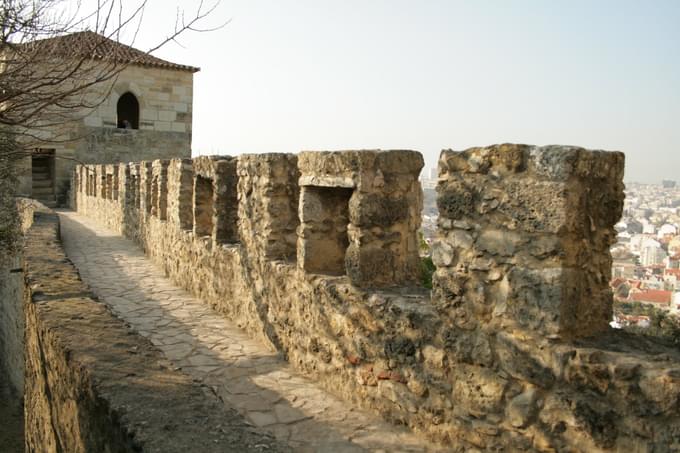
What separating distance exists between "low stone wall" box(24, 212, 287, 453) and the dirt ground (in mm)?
3719

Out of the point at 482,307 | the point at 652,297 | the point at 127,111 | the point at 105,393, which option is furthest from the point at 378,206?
the point at 127,111

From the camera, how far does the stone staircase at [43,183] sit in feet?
75.1

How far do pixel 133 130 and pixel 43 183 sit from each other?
4.09 metres

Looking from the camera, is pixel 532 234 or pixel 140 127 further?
pixel 140 127

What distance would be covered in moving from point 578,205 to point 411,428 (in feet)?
5.49

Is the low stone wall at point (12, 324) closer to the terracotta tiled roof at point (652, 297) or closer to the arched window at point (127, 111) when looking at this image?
the terracotta tiled roof at point (652, 297)

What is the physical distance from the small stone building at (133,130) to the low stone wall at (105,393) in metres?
18.7

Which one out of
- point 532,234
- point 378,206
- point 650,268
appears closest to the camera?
point 532,234

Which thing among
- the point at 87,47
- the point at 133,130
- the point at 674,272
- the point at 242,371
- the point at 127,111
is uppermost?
the point at 127,111

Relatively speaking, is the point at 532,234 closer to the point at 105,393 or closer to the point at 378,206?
the point at 378,206

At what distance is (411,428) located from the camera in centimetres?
350

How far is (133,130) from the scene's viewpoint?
23.5m

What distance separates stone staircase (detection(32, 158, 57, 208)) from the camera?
22.9 metres

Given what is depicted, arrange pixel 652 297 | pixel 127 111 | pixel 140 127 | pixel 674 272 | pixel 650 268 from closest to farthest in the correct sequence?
pixel 652 297 < pixel 674 272 < pixel 650 268 < pixel 140 127 < pixel 127 111
